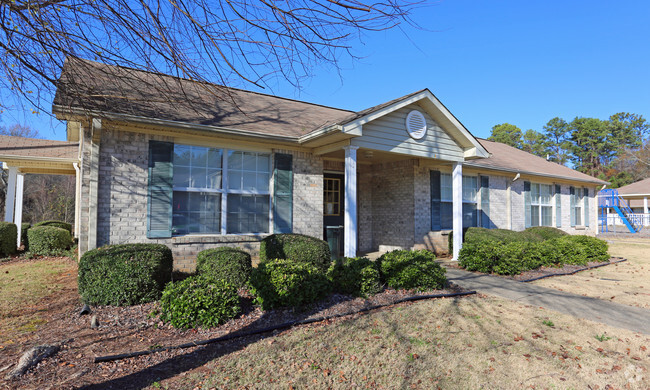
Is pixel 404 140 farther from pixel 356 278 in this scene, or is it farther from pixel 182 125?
pixel 182 125

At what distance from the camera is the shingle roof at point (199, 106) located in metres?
5.32

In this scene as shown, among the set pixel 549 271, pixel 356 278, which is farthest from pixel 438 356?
pixel 549 271

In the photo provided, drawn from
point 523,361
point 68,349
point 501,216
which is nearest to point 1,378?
point 68,349

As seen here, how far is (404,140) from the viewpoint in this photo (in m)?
9.06

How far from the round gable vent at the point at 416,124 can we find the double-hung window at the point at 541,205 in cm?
935

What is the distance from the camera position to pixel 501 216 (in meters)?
14.2

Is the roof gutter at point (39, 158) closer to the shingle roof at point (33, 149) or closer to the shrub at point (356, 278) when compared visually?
the shingle roof at point (33, 149)

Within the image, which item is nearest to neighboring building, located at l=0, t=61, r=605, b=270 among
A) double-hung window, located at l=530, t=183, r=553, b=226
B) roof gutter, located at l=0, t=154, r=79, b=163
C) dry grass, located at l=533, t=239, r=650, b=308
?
roof gutter, located at l=0, t=154, r=79, b=163

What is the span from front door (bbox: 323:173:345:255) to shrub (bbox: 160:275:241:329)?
625 cm

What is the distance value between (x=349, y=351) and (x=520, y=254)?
6.63 m

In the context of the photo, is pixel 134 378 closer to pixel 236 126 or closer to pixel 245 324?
pixel 245 324

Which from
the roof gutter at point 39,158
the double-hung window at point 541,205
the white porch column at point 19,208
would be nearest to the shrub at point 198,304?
the roof gutter at point 39,158

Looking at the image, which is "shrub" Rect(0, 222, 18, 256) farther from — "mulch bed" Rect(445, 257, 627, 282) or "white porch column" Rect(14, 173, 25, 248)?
"mulch bed" Rect(445, 257, 627, 282)

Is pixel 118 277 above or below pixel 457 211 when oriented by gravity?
below
